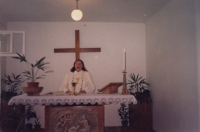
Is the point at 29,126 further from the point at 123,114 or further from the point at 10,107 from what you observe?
the point at 123,114

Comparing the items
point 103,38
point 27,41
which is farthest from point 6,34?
point 103,38

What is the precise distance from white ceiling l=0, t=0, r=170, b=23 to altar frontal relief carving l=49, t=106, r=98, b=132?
2.52 m

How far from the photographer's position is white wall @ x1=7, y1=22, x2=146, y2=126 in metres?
6.86

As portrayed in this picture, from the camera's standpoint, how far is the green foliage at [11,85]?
6114mm

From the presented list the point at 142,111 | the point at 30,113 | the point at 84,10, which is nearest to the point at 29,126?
the point at 30,113

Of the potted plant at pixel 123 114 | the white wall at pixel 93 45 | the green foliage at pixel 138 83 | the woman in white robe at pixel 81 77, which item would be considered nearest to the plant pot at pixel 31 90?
the woman in white robe at pixel 81 77

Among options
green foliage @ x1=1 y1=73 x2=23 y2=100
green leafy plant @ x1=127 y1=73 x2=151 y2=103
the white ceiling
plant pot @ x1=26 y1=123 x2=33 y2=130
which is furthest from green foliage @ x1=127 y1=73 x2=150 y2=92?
green foliage @ x1=1 y1=73 x2=23 y2=100

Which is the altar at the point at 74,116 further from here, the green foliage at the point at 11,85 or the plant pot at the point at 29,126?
the plant pot at the point at 29,126

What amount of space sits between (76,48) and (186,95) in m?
3.61

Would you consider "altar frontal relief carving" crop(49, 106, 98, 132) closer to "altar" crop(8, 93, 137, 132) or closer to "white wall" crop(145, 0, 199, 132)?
"altar" crop(8, 93, 137, 132)

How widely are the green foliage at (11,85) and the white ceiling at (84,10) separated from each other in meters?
1.70

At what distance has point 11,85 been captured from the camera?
6.64 meters

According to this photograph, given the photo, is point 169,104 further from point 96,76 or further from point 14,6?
point 14,6

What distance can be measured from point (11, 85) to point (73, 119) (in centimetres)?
331
